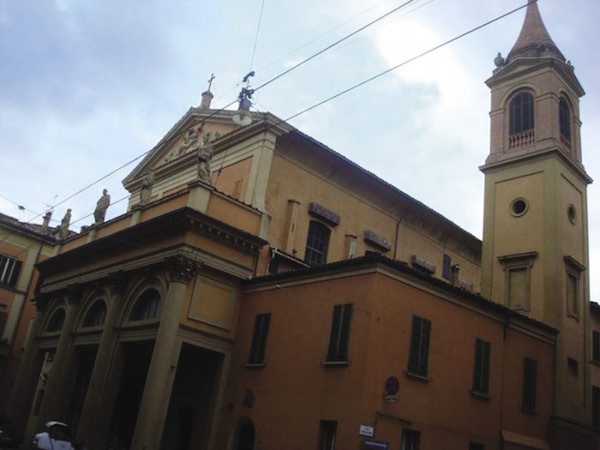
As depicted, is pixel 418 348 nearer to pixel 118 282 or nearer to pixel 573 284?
pixel 573 284

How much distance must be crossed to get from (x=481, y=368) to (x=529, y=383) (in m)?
2.97

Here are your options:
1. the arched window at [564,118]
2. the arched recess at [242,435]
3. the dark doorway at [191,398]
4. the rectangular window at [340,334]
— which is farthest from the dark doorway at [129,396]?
the arched window at [564,118]

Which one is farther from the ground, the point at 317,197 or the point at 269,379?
the point at 317,197

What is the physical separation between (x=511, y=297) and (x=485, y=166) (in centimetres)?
579

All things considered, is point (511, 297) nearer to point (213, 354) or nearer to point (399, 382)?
point (399, 382)

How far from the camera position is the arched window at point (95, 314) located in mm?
23375

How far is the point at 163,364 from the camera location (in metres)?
18.0

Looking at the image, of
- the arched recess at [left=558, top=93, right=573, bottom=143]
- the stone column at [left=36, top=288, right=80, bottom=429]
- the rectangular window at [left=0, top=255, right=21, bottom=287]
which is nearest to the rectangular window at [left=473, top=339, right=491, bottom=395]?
the arched recess at [left=558, top=93, right=573, bottom=143]

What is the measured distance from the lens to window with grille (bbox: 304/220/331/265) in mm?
23928

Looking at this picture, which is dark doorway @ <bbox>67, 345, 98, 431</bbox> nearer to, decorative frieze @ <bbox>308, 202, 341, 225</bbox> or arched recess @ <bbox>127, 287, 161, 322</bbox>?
arched recess @ <bbox>127, 287, 161, 322</bbox>

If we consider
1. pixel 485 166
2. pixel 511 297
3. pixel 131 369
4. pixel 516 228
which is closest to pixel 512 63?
pixel 485 166

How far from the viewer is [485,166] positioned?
85.2 feet

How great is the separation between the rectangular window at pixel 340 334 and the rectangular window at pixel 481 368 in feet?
14.8

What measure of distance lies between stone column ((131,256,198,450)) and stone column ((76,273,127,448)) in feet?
9.64
